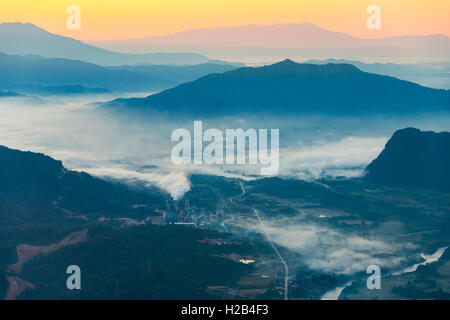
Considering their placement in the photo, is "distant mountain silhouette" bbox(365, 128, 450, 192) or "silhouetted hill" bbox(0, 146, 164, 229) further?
"distant mountain silhouette" bbox(365, 128, 450, 192)

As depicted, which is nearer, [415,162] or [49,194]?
[49,194]

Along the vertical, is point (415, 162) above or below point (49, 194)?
below

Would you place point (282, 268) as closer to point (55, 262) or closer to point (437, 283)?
point (437, 283)

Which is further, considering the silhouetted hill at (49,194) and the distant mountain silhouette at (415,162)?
the distant mountain silhouette at (415,162)
